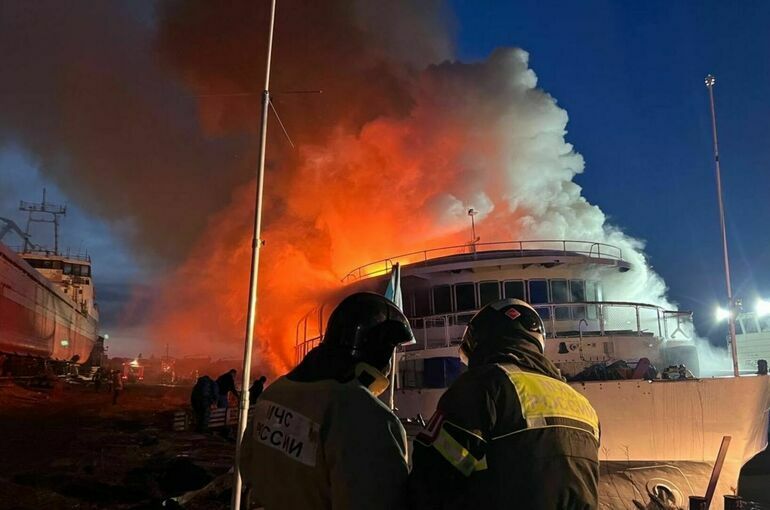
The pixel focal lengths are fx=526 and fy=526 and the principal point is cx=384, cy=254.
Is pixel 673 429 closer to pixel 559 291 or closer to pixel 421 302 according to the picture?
pixel 559 291

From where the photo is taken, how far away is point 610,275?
48.4 feet

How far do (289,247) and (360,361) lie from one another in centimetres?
2568

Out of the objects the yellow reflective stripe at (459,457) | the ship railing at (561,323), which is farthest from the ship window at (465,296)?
the yellow reflective stripe at (459,457)

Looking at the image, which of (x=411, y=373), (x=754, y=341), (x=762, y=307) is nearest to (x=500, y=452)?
(x=411, y=373)

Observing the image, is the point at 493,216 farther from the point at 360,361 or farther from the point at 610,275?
the point at 360,361

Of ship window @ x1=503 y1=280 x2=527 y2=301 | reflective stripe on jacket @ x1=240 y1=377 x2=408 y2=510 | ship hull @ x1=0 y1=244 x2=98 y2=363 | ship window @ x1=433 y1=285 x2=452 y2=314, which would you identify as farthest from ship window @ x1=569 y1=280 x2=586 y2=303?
ship hull @ x1=0 y1=244 x2=98 y2=363

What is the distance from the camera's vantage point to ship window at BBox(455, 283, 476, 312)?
45.0 ft

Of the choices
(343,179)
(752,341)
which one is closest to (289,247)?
(343,179)

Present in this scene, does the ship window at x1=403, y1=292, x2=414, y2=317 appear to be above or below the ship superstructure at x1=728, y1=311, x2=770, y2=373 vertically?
above

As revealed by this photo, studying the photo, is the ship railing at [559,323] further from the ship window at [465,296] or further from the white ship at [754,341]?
the white ship at [754,341]

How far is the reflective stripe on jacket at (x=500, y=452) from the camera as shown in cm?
167

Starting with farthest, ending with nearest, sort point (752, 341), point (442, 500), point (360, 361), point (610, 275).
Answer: point (752, 341)
point (610, 275)
point (360, 361)
point (442, 500)

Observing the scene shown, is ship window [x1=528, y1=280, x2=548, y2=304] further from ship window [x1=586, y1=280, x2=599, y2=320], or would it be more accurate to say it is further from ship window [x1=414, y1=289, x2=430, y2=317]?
ship window [x1=414, y1=289, x2=430, y2=317]

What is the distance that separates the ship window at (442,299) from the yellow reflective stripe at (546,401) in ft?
39.6
